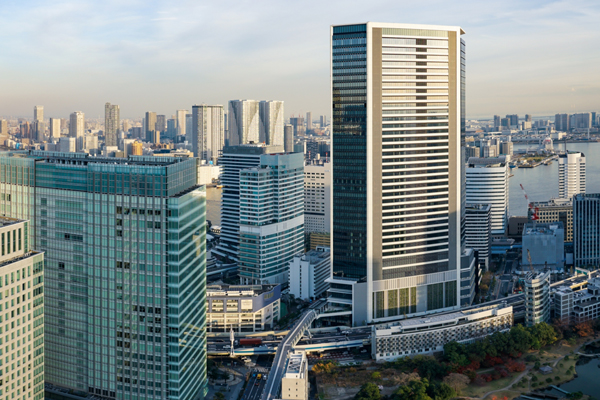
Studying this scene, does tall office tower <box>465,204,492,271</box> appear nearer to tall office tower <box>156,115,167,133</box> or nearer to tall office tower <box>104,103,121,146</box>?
tall office tower <box>104,103,121,146</box>

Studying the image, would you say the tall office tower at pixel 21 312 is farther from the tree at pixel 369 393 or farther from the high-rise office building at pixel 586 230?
the high-rise office building at pixel 586 230

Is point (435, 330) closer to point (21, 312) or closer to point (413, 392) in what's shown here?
point (413, 392)

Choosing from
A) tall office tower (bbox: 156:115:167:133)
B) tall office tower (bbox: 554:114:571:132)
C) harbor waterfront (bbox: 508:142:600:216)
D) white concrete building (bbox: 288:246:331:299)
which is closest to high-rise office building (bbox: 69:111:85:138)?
tall office tower (bbox: 156:115:167:133)

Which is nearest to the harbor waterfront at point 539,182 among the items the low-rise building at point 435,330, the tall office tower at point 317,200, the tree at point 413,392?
the tall office tower at point 317,200

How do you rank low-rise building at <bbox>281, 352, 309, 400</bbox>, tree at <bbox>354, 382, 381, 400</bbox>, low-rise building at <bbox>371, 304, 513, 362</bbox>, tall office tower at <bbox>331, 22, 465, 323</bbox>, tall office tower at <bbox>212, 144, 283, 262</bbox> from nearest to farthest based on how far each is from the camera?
low-rise building at <bbox>281, 352, 309, 400</bbox>
tree at <bbox>354, 382, 381, 400</bbox>
low-rise building at <bbox>371, 304, 513, 362</bbox>
tall office tower at <bbox>331, 22, 465, 323</bbox>
tall office tower at <bbox>212, 144, 283, 262</bbox>

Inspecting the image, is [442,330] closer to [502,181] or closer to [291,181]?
[291,181]

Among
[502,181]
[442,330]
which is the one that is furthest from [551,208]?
[442,330]
